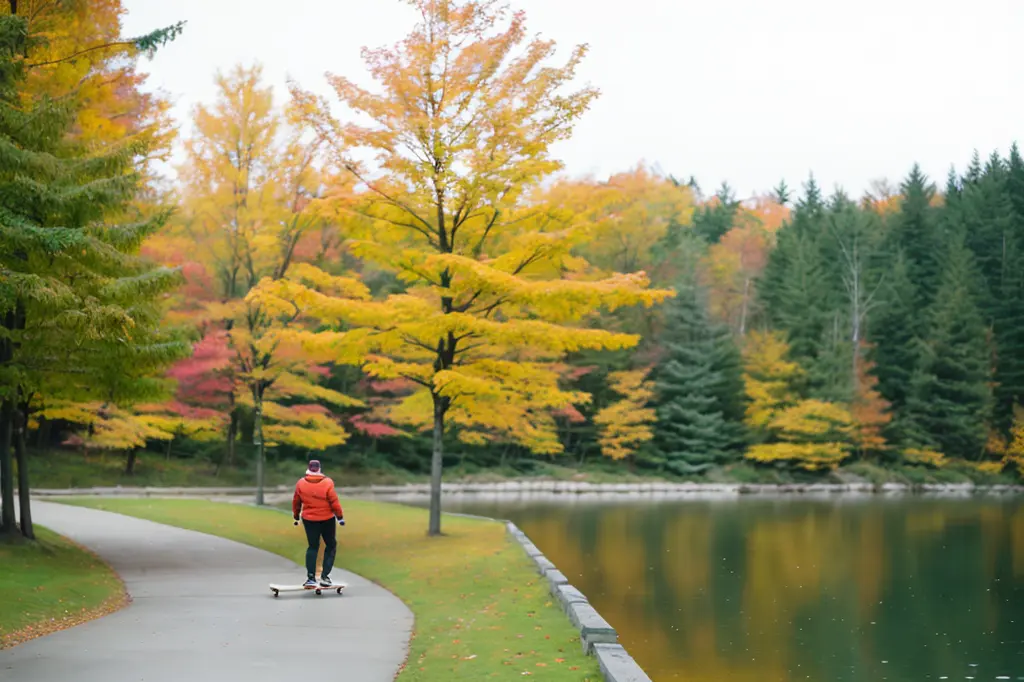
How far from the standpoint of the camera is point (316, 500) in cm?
1282

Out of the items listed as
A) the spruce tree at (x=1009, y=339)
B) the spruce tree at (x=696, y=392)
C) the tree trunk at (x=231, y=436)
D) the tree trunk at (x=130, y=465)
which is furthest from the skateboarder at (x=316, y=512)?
the spruce tree at (x=1009, y=339)

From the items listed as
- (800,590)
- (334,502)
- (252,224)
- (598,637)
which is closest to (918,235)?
(252,224)

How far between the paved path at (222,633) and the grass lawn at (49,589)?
25 centimetres

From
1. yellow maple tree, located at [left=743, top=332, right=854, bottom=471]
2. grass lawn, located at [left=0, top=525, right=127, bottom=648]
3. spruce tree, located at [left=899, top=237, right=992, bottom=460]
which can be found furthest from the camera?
spruce tree, located at [left=899, top=237, right=992, bottom=460]

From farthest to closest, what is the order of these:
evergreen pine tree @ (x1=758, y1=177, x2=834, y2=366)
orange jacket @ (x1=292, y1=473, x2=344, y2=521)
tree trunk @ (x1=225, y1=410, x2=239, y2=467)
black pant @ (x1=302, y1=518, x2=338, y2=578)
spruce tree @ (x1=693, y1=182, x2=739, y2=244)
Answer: spruce tree @ (x1=693, y1=182, x2=739, y2=244), evergreen pine tree @ (x1=758, y1=177, x2=834, y2=366), tree trunk @ (x1=225, y1=410, x2=239, y2=467), orange jacket @ (x1=292, y1=473, x2=344, y2=521), black pant @ (x1=302, y1=518, x2=338, y2=578)

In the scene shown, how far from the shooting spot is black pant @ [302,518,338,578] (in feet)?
41.3

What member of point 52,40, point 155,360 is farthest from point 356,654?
point 52,40

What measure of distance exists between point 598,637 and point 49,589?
22.6ft

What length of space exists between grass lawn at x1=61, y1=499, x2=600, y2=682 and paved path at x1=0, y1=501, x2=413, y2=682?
0.42 meters

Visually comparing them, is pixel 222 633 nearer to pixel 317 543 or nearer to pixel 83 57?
pixel 317 543

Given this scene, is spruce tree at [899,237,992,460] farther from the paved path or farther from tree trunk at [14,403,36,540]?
tree trunk at [14,403,36,540]

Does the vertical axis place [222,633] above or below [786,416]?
below

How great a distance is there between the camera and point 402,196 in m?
19.1

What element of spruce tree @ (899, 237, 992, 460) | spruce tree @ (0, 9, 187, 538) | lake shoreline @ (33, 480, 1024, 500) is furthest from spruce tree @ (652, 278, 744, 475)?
spruce tree @ (0, 9, 187, 538)
